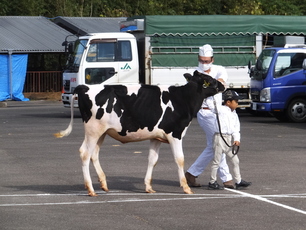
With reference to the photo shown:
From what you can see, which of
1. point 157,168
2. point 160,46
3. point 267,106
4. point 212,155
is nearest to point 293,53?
point 267,106

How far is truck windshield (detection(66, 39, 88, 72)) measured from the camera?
26.9 metres

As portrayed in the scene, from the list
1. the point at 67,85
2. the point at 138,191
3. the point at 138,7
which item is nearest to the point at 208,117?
the point at 138,191

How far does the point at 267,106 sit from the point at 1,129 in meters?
8.03

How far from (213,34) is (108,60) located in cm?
364

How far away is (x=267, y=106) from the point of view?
25.0m

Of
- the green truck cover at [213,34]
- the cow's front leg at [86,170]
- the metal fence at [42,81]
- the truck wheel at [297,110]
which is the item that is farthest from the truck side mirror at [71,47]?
the cow's front leg at [86,170]

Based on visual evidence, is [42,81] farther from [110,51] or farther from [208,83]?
[208,83]

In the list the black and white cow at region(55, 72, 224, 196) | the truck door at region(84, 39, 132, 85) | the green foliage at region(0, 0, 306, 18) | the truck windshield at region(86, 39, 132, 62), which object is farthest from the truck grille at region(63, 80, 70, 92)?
the green foliage at region(0, 0, 306, 18)

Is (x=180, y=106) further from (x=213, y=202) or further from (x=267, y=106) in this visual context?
(x=267, y=106)

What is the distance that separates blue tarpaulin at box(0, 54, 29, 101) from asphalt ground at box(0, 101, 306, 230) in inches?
762

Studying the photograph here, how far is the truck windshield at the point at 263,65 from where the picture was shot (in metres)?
25.2

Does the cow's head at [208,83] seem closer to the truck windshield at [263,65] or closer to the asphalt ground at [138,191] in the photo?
the asphalt ground at [138,191]

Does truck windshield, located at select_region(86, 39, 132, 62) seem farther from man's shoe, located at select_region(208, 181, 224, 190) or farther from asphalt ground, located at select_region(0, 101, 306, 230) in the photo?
man's shoe, located at select_region(208, 181, 224, 190)

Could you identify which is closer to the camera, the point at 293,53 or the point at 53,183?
the point at 53,183
